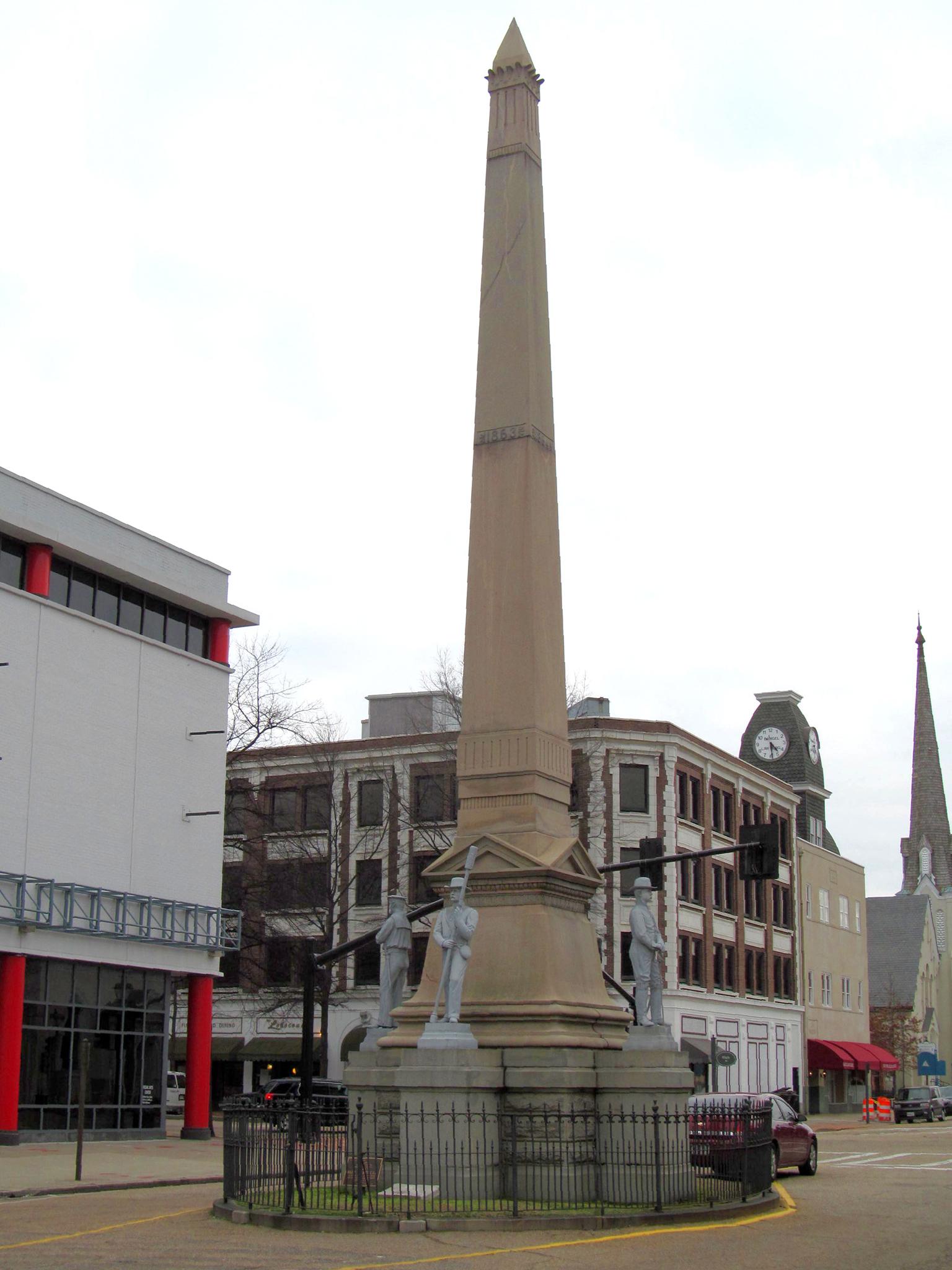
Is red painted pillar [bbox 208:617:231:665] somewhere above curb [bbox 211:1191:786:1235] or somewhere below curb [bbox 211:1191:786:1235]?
above

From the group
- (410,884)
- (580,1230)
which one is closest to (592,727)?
(410,884)

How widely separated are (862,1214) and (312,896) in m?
35.8

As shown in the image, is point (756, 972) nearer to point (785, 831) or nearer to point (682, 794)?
point (785, 831)

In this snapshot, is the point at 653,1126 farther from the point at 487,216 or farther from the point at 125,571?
the point at 125,571

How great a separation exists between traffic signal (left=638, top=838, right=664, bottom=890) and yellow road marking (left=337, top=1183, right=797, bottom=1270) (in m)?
7.27

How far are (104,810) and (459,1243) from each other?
858 inches

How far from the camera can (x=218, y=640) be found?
38.6m

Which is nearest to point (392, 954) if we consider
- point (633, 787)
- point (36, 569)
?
point (36, 569)

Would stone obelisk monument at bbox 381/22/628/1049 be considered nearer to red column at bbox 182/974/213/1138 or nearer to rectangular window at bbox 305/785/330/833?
red column at bbox 182/974/213/1138

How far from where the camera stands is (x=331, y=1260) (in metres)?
12.7

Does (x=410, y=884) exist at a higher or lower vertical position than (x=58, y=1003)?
higher

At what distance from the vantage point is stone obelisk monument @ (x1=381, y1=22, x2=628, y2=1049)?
17984 millimetres

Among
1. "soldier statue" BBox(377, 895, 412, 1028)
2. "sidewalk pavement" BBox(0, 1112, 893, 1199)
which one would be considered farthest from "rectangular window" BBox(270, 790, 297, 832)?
"soldier statue" BBox(377, 895, 412, 1028)

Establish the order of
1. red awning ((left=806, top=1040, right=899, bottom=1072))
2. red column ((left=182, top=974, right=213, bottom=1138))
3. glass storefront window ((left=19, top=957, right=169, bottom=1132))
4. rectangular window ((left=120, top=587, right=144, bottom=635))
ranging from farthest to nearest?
1. red awning ((left=806, top=1040, right=899, bottom=1072))
2. red column ((left=182, top=974, right=213, bottom=1138))
3. rectangular window ((left=120, top=587, right=144, bottom=635))
4. glass storefront window ((left=19, top=957, right=169, bottom=1132))
